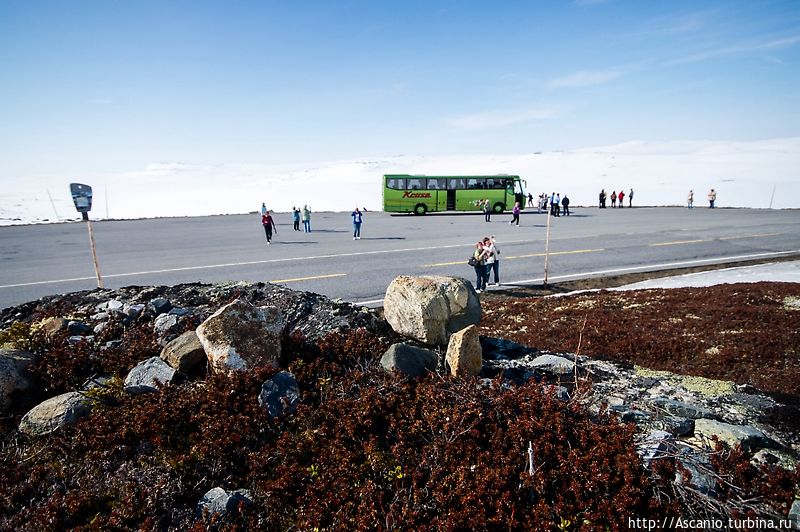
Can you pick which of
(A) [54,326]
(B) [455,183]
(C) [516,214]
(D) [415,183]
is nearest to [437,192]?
(B) [455,183]

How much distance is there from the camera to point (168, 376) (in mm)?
4980

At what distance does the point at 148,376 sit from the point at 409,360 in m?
3.09

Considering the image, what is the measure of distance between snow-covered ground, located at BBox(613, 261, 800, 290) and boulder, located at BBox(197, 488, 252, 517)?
1227cm

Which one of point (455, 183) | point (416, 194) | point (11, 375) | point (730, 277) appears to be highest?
point (455, 183)

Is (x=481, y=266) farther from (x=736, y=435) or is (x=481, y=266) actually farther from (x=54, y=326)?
(x=54, y=326)

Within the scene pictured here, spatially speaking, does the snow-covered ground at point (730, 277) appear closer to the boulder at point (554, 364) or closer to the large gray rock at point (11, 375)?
the boulder at point (554, 364)

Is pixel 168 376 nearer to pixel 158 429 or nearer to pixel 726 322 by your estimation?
pixel 158 429

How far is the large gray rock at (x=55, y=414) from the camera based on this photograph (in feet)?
14.0

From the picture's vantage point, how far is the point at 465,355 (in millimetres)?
5324

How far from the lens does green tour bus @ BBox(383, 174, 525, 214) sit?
36.8 m

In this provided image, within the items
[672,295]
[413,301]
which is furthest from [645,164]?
[413,301]

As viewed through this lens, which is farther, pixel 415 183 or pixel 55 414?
pixel 415 183

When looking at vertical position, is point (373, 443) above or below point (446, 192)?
below

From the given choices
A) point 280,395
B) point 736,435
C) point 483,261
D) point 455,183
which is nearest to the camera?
point 736,435
